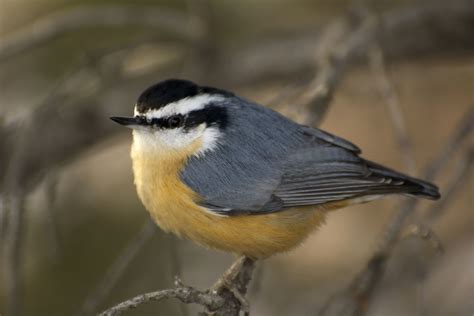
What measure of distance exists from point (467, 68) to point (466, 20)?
201 centimetres

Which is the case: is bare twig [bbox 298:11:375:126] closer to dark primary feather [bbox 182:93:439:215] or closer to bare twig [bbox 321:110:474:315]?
dark primary feather [bbox 182:93:439:215]

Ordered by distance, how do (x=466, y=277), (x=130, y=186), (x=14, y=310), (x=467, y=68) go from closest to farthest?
(x=14, y=310) < (x=466, y=277) < (x=130, y=186) < (x=467, y=68)

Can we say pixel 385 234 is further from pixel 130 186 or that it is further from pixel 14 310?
pixel 130 186

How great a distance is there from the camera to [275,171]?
368cm

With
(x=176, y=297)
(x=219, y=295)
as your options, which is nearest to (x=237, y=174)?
(x=219, y=295)

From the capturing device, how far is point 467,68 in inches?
266

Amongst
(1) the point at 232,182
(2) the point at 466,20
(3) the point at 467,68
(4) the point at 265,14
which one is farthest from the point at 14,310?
(3) the point at 467,68

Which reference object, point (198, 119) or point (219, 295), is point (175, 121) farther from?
point (219, 295)

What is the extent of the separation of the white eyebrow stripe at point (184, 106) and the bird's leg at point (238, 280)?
724mm

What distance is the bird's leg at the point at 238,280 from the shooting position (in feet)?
10.7

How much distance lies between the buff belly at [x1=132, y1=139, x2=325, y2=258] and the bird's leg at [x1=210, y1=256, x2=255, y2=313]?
0.09 metres

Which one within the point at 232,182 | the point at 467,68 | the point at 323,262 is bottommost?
the point at 323,262

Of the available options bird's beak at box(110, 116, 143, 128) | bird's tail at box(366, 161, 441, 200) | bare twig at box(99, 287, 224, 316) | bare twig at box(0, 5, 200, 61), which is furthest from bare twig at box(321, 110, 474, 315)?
bare twig at box(0, 5, 200, 61)

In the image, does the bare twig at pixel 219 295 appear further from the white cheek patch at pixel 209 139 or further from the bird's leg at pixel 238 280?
the white cheek patch at pixel 209 139
